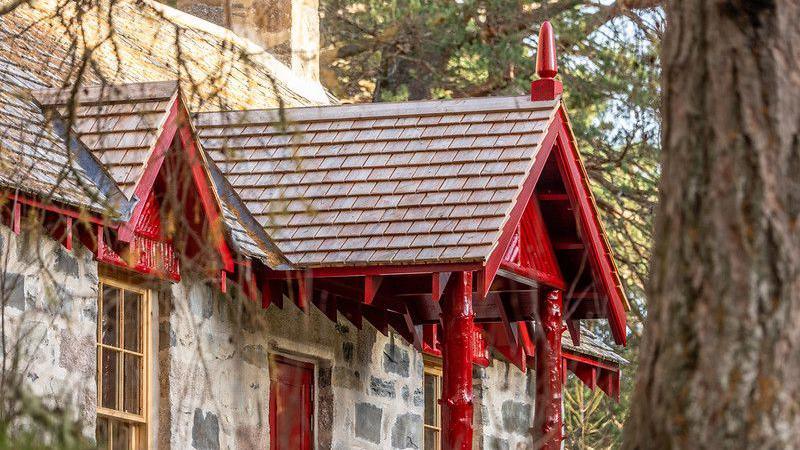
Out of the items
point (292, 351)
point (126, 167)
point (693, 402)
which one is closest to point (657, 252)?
point (693, 402)

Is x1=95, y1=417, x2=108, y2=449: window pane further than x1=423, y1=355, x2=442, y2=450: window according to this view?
No

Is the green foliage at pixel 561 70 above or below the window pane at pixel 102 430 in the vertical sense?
above

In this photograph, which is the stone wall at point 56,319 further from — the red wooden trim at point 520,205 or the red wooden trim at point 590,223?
the red wooden trim at point 590,223

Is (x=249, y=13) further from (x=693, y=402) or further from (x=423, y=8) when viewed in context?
(x=693, y=402)

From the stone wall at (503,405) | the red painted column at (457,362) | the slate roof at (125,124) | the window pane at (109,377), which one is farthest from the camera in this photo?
the stone wall at (503,405)

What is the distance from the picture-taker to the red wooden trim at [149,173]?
958 centimetres

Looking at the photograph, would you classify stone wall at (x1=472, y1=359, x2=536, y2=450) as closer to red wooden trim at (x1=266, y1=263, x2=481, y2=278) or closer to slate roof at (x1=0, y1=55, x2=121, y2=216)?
red wooden trim at (x1=266, y1=263, x2=481, y2=278)

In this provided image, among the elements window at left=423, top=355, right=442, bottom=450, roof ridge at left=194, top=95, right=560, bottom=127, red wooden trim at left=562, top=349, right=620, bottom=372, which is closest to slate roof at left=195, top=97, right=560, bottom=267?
roof ridge at left=194, top=95, right=560, bottom=127

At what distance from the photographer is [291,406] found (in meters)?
12.0

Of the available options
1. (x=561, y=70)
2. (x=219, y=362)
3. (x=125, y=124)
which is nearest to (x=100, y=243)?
(x=125, y=124)

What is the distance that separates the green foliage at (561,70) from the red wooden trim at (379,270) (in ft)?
27.1

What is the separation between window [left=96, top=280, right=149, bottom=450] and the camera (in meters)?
9.84

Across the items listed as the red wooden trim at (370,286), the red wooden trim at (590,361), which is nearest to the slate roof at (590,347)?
the red wooden trim at (590,361)

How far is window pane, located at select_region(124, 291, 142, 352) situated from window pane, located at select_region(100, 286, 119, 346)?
113 millimetres
